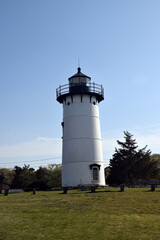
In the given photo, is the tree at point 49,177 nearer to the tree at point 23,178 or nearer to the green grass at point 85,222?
the tree at point 23,178

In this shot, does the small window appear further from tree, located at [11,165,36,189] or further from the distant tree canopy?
tree, located at [11,165,36,189]

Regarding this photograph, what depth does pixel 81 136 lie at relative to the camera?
30.2 metres

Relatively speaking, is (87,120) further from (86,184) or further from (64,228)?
(64,228)

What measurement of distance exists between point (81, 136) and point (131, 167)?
19214 millimetres

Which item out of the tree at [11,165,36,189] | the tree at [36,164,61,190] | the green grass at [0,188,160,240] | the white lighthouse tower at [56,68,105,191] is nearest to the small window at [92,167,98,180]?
the white lighthouse tower at [56,68,105,191]

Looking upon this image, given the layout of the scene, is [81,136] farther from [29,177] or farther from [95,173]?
[29,177]

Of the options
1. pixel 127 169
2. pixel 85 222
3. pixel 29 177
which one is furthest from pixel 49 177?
pixel 85 222

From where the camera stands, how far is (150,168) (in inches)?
1795

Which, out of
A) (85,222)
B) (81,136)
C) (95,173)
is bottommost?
(85,222)

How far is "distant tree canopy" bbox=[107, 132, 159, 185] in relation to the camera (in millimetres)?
45312

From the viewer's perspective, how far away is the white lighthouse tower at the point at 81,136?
29.3 meters

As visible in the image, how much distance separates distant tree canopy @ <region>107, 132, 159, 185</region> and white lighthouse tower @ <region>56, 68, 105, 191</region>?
50.9 feet

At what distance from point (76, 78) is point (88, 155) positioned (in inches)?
400

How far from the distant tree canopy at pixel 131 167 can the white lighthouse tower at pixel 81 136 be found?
15.5 m
